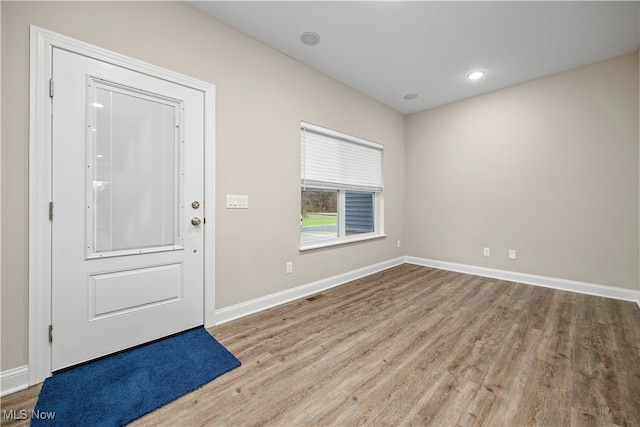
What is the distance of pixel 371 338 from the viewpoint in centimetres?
213

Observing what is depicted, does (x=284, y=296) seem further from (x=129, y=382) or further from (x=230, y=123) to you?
(x=230, y=123)

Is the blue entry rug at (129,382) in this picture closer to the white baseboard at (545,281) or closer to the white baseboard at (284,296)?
the white baseboard at (284,296)

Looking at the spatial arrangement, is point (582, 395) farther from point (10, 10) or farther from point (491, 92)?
point (10, 10)

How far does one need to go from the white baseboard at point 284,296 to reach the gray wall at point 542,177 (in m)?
1.61

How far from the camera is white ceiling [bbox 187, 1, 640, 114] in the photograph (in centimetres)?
219

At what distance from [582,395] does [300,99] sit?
3.36 m

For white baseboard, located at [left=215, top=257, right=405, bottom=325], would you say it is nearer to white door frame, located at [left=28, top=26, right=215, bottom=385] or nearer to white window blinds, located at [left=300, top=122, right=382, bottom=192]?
white door frame, located at [left=28, top=26, right=215, bottom=385]

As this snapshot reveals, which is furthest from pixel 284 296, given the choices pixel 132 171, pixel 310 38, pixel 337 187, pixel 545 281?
pixel 545 281

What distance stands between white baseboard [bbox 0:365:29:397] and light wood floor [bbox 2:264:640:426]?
51 millimetres

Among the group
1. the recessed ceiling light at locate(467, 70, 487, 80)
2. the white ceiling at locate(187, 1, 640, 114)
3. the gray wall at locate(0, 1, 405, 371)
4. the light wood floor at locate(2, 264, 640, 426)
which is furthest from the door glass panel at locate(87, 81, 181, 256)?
the recessed ceiling light at locate(467, 70, 487, 80)

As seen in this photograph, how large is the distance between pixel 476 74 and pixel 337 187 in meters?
2.28

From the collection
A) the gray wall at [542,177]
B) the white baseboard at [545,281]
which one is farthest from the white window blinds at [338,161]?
the white baseboard at [545,281]

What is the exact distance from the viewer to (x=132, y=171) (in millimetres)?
1911

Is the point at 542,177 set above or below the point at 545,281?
above
